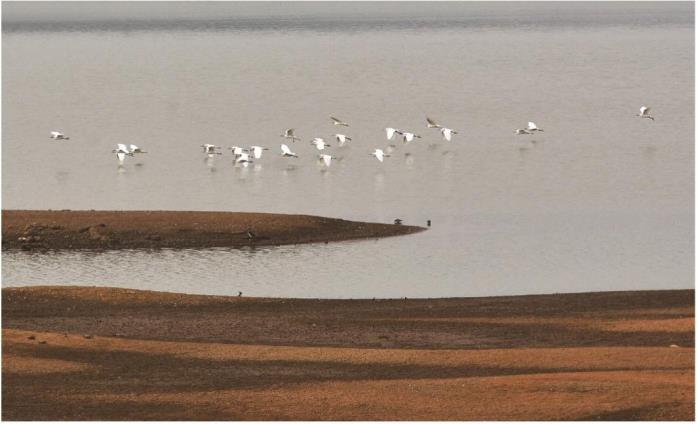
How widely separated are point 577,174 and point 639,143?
33.9 feet

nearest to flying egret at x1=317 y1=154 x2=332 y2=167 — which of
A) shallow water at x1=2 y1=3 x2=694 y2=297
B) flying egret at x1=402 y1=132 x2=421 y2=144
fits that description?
shallow water at x1=2 y1=3 x2=694 y2=297

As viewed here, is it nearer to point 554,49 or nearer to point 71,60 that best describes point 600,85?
point 554,49

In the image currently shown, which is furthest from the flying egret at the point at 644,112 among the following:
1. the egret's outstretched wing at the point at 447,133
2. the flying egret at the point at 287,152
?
the flying egret at the point at 287,152

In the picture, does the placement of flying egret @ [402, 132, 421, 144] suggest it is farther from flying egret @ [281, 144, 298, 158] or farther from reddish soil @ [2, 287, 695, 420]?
reddish soil @ [2, 287, 695, 420]

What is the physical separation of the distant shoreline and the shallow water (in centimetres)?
73

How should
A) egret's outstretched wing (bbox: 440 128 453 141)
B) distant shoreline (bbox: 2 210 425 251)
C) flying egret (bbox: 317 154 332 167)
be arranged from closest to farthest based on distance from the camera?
distant shoreline (bbox: 2 210 425 251)
flying egret (bbox: 317 154 332 167)
egret's outstretched wing (bbox: 440 128 453 141)

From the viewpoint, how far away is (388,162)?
5775 cm

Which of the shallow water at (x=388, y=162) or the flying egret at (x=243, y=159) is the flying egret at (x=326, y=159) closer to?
the shallow water at (x=388, y=162)

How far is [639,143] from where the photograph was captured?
64.6m

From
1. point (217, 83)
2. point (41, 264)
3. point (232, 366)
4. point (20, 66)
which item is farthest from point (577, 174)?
point (20, 66)

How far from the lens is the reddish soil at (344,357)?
22.6 m

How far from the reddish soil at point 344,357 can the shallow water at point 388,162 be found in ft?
11.3

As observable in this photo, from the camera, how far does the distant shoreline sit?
3922 cm

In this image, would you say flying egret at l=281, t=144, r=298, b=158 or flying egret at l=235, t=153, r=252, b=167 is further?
flying egret at l=281, t=144, r=298, b=158
